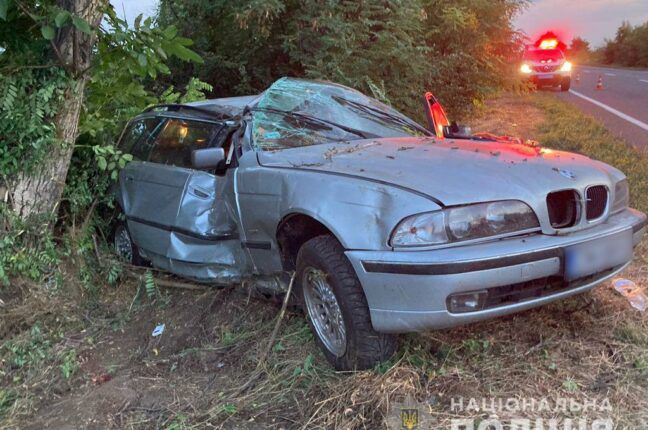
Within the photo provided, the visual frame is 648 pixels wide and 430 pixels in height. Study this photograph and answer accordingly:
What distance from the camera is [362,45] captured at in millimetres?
9125

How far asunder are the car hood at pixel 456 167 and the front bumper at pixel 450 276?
238 millimetres

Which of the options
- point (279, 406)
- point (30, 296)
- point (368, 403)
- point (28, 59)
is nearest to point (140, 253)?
point (30, 296)

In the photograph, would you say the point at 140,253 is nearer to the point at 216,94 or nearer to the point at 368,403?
the point at 368,403

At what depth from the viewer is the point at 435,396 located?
8.78 ft

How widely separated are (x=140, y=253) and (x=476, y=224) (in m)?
3.06

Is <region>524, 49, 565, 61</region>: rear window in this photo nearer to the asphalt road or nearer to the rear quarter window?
the asphalt road

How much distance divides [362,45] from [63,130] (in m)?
5.66

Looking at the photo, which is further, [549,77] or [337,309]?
[549,77]

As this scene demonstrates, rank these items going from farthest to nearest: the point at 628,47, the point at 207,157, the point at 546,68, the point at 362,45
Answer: the point at 628,47, the point at 546,68, the point at 362,45, the point at 207,157

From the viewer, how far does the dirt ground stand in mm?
2654

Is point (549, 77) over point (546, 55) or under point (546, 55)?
under

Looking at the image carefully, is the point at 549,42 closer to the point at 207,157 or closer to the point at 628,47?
the point at 207,157

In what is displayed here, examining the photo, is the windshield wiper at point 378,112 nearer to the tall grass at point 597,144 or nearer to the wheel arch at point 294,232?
the wheel arch at point 294,232

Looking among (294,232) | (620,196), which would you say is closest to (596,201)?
(620,196)
